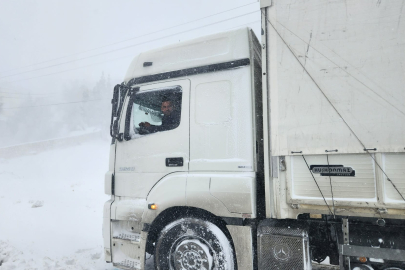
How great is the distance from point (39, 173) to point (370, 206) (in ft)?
69.0

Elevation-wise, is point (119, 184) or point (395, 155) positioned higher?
point (395, 155)

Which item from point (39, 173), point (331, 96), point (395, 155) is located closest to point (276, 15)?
point (331, 96)

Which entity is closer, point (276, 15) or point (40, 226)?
point (276, 15)

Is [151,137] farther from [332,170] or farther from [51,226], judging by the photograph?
[51,226]

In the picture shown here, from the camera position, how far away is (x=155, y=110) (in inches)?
160

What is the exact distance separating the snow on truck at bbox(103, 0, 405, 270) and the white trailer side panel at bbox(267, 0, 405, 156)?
1cm

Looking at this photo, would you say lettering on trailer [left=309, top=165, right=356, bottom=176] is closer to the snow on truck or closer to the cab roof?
the snow on truck

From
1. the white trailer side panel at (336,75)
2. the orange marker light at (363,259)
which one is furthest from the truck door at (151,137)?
the orange marker light at (363,259)

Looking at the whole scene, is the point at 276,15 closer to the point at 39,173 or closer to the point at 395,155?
the point at 395,155

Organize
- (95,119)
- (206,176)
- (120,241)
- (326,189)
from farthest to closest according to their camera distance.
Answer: (95,119)
(120,241)
(206,176)
(326,189)

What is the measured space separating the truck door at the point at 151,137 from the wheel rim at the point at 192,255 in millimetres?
827

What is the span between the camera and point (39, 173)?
19.2m

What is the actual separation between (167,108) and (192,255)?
192 cm

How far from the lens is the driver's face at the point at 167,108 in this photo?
3.82 meters
